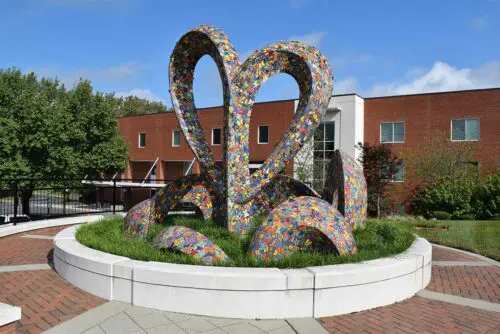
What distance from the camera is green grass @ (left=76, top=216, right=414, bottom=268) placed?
596cm

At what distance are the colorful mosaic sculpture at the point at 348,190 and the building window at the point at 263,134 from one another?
25529 mm

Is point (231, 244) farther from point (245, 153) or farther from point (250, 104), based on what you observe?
point (250, 104)

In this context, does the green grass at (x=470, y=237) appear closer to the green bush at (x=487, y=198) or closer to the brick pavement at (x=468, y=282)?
the brick pavement at (x=468, y=282)

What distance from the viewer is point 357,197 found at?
7969 mm

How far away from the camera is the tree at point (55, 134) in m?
25.6

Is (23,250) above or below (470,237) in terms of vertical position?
above

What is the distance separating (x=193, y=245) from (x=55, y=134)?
79.5ft

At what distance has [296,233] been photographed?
631 centimetres

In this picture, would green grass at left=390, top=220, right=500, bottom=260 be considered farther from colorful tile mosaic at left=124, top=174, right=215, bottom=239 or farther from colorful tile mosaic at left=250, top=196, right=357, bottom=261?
colorful tile mosaic at left=124, top=174, right=215, bottom=239

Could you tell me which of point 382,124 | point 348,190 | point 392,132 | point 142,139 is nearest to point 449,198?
point 392,132

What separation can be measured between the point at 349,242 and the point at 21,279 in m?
5.21

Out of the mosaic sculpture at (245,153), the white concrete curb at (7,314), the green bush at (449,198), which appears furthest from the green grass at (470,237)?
the white concrete curb at (7,314)

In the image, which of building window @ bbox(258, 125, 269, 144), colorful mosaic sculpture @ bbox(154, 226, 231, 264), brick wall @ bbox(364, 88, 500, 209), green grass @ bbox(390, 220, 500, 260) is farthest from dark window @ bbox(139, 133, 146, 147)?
colorful mosaic sculpture @ bbox(154, 226, 231, 264)

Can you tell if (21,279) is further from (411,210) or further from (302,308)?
(411,210)
